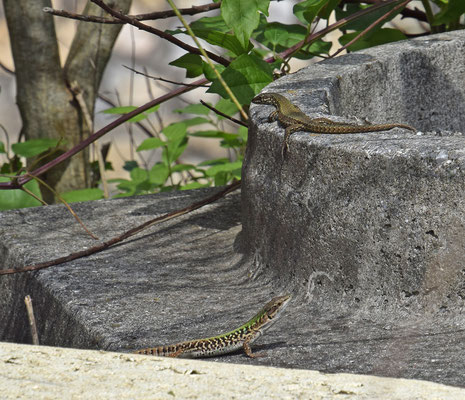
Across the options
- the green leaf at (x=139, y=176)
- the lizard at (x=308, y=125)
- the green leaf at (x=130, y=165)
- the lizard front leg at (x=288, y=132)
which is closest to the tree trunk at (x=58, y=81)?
the green leaf at (x=139, y=176)

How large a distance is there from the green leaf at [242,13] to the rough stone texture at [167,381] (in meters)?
1.71

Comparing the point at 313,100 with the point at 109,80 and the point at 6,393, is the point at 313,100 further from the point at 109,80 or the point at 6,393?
the point at 109,80

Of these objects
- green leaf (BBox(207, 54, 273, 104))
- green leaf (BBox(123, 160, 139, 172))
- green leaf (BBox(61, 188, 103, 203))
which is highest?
green leaf (BBox(207, 54, 273, 104))

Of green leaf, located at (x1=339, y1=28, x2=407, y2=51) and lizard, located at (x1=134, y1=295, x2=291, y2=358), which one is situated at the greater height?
green leaf, located at (x1=339, y1=28, x2=407, y2=51)

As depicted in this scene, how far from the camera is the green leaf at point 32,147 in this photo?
4848mm

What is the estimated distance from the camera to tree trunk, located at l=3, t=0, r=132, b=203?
5.46 meters

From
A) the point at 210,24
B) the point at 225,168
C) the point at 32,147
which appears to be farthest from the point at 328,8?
the point at 32,147

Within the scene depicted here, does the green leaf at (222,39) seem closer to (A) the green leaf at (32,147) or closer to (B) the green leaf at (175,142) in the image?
(A) the green leaf at (32,147)

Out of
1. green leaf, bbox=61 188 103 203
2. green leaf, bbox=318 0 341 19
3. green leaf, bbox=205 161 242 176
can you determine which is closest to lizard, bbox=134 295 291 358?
green leaf, bbox=318 0 341 19

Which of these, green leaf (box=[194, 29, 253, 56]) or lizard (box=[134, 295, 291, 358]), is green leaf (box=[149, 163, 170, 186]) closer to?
green leaf (box=[194, 29, 253, 56])

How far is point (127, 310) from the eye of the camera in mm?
2975

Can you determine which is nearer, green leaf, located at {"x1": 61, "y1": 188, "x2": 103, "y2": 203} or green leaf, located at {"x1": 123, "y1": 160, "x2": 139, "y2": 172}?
green leaf, located at {"x1": 61, "y1": 188, "x2": 103, "y2": 203}

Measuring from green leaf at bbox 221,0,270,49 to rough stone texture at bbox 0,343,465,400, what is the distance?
1708 mm

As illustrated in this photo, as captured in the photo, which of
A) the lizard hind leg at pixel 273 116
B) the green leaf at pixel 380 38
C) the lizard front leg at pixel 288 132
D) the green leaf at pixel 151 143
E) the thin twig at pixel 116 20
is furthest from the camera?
the green leaf at pixel 151 143
